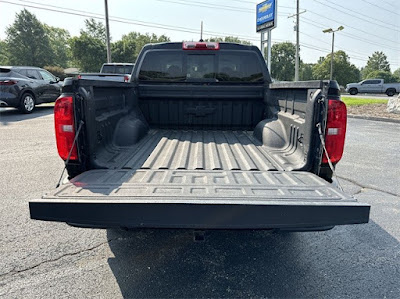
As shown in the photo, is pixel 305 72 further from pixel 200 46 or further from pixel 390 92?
pixel 200 46

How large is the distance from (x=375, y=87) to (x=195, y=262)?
120 feet

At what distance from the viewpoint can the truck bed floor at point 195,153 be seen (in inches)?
107

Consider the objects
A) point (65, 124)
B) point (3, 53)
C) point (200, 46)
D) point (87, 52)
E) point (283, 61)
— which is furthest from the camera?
point (283, 61)

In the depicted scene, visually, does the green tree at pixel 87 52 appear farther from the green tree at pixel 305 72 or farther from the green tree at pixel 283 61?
the green tree at pixel 305 72

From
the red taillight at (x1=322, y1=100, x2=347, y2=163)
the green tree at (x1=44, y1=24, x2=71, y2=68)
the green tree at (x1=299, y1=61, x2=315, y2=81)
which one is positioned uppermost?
the green tree at (x1=44, y1=24, x2=71, y2=68)

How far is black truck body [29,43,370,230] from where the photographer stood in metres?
1.80

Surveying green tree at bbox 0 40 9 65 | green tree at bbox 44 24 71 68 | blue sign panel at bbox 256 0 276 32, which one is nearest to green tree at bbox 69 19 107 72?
green tree at bbox 0 40 9 65

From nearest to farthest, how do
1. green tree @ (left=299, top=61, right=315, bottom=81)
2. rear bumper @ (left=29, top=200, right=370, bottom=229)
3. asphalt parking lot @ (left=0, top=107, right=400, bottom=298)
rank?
rear bumper @ (left=29, top=200, right=370, bottom=229)
asphalt parking lot @ (left=0, top=107, right=400, bottom=298)
green tree @ (left=299, top=61, right=315, bottom=81)

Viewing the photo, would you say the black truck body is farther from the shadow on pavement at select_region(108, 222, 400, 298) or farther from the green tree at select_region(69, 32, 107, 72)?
the green tree at select_region(69, 32, 107, 72)

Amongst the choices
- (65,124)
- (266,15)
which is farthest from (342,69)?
(65,124)

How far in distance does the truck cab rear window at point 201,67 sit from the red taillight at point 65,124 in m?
1.98

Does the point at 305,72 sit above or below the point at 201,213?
above

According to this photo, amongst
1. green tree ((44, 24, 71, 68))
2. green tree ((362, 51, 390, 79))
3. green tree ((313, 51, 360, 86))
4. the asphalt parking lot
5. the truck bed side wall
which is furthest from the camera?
green tree ((362, 51, 390, 79))

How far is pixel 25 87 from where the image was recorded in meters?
11.6
